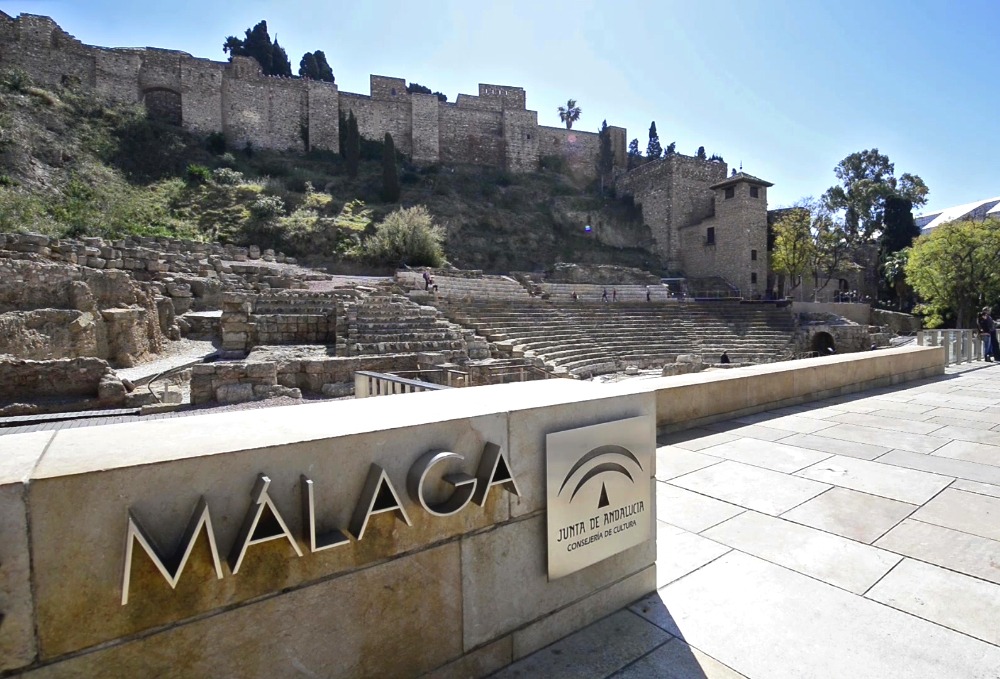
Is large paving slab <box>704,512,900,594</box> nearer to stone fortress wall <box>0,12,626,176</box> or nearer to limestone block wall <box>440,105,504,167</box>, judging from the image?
stone fortress wall <box>0,12,626,176</box>

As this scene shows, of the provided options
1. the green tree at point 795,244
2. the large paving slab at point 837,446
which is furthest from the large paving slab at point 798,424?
the green tree at point 795,244

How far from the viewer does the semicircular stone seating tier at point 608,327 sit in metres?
18.9

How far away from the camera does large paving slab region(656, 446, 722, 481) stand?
4316 mm

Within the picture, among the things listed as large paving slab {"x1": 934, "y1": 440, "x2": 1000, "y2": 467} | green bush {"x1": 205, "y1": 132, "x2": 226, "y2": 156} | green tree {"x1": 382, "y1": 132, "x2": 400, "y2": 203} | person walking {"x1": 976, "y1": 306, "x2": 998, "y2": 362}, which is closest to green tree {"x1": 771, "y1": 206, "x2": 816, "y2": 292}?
person walking {"x1": 976, "y1": 306, "x2": 998, "y2": 362}

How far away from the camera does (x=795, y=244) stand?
3722cm

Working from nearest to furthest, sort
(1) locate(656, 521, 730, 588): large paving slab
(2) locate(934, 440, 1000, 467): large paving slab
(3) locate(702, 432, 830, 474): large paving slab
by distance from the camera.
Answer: (1) locate(656, 521, 730, 588): large paving slab → (3) locate(702, 432, 830, 474): large paving slab → (2) locate(934, 440, 1000, 467): large paving slab

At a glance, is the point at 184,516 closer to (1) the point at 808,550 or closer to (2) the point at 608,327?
(1) the point at 808,550

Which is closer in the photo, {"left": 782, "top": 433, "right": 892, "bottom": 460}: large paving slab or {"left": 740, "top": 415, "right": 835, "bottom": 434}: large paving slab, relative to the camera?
{"left": 782, "top": 433, "right": 892, "bottom": 460}: large paving slab

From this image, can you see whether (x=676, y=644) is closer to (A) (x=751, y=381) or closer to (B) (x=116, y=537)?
(B) (x=116, y=537)

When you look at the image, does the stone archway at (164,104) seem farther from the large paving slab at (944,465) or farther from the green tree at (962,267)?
the green tree at (962,267)

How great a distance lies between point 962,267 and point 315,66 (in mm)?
57203

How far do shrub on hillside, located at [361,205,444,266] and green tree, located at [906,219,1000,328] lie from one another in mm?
27836

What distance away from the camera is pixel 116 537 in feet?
4.52

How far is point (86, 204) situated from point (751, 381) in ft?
120
